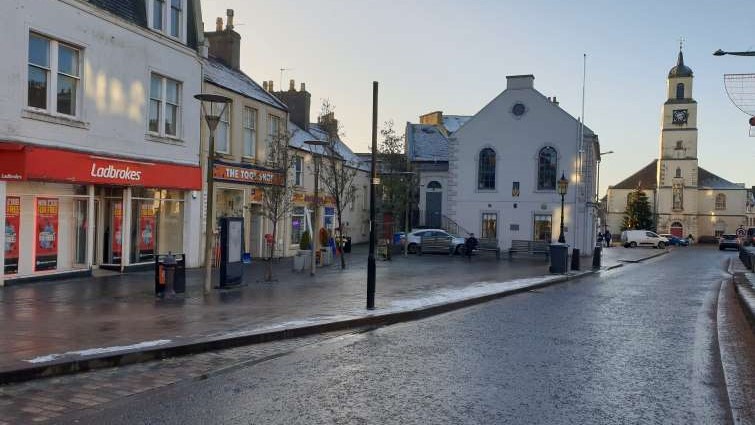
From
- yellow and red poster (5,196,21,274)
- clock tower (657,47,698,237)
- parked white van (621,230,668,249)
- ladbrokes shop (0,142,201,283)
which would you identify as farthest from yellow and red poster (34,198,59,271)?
clock tower (657,47,698,237)

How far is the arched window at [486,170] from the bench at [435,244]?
7.72 metres

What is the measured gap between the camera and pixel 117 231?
19.1 meters

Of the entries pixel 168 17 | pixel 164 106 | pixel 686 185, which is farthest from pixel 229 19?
pixel 686 185

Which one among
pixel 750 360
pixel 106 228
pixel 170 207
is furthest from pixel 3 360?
pixel 170 207

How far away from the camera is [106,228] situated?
62.7ft

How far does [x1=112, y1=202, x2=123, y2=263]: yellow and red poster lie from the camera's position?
19.1m

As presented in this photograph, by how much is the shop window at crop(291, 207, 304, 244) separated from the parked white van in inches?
1809

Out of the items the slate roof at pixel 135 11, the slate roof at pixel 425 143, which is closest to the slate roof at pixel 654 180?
the slate roof at pixel 425 143

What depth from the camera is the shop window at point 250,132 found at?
1029 inches

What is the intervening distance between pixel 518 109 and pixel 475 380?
35.4 meters

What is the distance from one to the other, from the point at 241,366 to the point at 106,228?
12.8 metres

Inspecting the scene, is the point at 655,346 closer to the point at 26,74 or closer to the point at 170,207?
the point at 26,74

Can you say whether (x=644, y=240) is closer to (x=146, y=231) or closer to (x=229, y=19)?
(x=229, y=19)

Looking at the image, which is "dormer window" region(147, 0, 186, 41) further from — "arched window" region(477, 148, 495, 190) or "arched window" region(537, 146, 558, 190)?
"arched window" region(537, 146, 558, 190)
